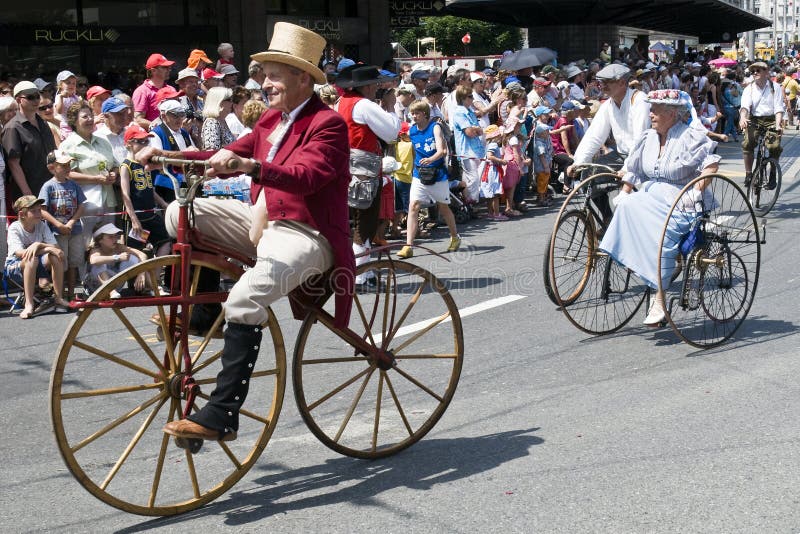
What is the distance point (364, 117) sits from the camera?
8.85 meters

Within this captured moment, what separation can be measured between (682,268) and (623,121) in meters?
2.36

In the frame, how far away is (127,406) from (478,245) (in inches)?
255

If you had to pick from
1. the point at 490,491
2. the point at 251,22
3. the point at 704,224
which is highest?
the point at 251,22

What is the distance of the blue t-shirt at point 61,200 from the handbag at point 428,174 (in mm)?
3607

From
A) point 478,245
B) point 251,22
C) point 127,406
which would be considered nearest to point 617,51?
point 251,22

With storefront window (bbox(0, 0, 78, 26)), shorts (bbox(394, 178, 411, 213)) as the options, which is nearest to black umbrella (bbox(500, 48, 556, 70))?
storefront window (bbox(0, 0, 78, 26))

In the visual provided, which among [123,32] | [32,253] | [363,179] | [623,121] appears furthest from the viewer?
[123,32]

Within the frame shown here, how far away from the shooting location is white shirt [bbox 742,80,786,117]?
602 inches

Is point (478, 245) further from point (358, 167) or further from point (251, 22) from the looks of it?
point (251, 22)

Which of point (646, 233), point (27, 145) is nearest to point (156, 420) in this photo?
point (646, 233)

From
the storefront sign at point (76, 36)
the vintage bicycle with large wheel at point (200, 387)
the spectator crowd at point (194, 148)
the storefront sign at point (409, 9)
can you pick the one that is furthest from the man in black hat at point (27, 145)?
the storefront sign at point (409, 9)

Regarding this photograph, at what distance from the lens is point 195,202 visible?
4.75 metres

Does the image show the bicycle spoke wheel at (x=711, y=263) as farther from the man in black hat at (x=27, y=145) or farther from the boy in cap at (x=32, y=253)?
the man in black hat at (x=27, y=145)

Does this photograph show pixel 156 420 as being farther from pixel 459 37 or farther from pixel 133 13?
pixel 459 37
